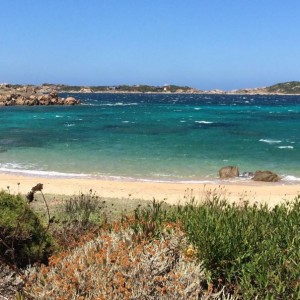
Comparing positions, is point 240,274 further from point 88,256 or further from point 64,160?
point 64,160

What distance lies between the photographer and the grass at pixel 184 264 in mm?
4508

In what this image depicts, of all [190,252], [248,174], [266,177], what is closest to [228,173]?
[266,177]

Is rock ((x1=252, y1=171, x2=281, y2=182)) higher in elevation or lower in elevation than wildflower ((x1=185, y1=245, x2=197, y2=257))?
lower

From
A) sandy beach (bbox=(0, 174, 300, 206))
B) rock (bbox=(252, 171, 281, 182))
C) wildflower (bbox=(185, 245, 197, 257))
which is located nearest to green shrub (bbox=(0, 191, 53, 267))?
wildflower (bbox=(185, 245, 197, 257))

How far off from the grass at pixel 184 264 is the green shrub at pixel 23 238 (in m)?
1.23

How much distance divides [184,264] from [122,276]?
0.72 metres

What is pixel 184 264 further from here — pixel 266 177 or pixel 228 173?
pixel 228 173

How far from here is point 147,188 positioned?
833 inches

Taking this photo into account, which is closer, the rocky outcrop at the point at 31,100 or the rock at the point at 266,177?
the rock at the point at 266,177

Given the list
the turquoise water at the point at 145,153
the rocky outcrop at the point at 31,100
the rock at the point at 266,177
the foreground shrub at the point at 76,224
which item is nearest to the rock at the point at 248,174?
the rock at the point at 266,177

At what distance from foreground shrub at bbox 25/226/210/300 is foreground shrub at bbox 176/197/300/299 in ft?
1.14

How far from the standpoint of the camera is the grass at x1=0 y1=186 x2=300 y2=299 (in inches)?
177

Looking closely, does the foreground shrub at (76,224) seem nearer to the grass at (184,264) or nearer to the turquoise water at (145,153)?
the grass at (184,264)

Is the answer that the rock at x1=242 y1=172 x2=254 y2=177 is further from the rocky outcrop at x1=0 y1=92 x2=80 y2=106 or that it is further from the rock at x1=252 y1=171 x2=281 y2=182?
the rocky outcrop at x1=0 y1=92 x2=80 y2=106
